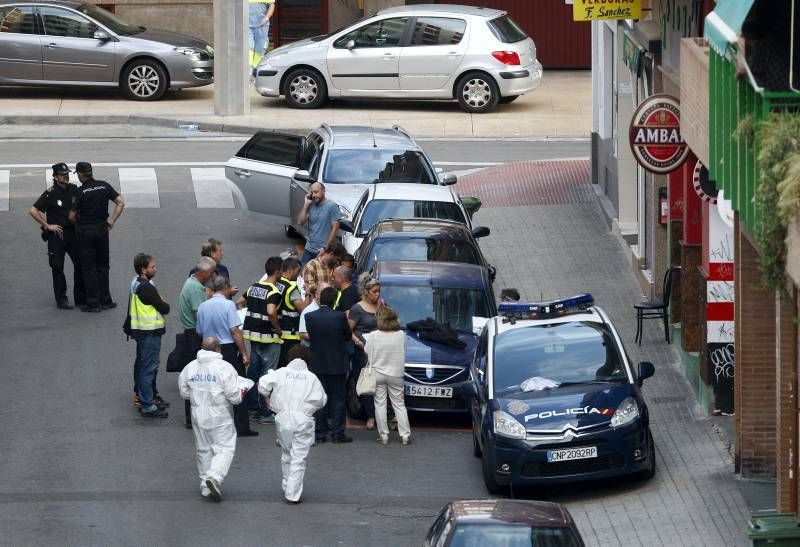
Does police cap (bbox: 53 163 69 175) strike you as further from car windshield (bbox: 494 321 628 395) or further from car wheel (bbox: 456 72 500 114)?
car wheel (bbox: 456 72 500 114)

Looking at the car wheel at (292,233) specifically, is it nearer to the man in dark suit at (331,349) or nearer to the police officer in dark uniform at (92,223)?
the police officer in dark uniform at (92,223)

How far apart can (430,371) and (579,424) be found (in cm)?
261

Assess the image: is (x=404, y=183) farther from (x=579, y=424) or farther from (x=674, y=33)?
(x=579, y=424)

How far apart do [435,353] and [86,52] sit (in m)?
17.2

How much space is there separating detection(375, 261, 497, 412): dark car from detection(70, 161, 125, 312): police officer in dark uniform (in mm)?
3618

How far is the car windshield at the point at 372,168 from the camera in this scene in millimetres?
23359

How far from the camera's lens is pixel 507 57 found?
3159cm

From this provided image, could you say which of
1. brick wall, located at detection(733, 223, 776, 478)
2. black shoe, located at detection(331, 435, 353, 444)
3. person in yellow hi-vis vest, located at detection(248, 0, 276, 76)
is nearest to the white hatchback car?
black shoe, located at detection(331, 435, 353, 444)

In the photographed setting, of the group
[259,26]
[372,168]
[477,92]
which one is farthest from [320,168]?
[259,26]

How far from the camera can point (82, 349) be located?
63.7 feet

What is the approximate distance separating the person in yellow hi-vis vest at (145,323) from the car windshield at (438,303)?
2.53 metres

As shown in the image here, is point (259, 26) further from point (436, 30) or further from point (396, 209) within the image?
point (396, 209)

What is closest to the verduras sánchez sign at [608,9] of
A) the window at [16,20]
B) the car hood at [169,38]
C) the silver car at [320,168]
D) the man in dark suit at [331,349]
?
the silver car at [320,168]

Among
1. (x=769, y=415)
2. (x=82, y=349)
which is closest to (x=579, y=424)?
(x=769, y=415)
